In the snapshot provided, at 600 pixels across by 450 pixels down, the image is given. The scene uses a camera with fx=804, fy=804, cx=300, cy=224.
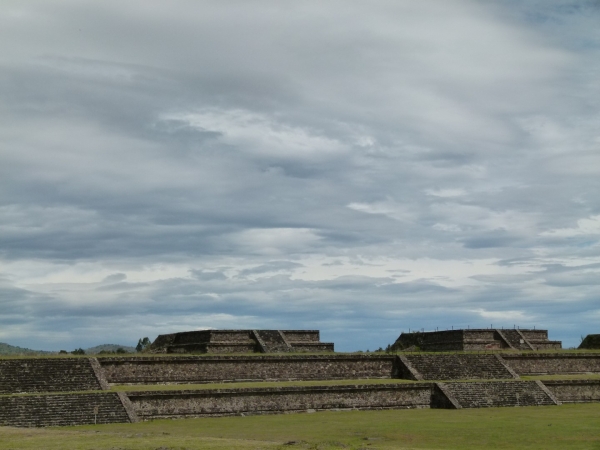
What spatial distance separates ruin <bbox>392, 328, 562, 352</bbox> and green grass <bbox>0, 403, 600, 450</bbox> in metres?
12.8

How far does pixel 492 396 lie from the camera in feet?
99.5

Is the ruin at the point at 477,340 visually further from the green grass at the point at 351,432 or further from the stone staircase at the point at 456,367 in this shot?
the green grass at the point at 351,432

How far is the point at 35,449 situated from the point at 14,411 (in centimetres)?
811

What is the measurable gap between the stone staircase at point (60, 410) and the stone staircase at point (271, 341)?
1305 centimetres

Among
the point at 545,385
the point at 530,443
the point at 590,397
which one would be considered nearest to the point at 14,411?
the point at 530,443

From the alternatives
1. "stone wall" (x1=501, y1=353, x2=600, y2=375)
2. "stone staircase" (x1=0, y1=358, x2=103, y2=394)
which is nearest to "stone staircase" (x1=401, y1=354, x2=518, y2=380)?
"stone wall" (x1=501, y1=353, x2=600, y2=375)

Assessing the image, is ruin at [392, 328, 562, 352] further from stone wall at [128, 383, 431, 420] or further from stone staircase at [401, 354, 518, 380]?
stone wall at [128, 383, 431, 420]

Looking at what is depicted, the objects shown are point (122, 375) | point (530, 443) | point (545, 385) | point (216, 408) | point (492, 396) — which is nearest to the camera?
point (530, 443)

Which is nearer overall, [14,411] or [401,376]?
[14,411]

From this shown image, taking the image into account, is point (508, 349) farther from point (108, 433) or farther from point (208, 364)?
point (108, 433)

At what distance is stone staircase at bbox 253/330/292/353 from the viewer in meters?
37.1

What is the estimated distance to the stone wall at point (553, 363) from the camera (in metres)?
35.5

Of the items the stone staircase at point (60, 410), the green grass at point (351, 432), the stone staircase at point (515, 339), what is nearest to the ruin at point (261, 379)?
the stone staircase at point (60, 410)

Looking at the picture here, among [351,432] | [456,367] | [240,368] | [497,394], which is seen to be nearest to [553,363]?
[456,367]
